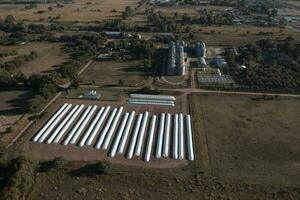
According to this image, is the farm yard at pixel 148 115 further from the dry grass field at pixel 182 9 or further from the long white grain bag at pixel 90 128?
the dry grass field at pixel 182 9

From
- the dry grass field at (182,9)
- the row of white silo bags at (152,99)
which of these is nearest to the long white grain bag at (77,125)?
the row of white silo bags at (152,99)

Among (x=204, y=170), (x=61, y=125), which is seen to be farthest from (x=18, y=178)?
(x=204, y=170)

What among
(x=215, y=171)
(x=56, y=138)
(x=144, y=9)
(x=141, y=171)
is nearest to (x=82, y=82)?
(x=56, y=138)

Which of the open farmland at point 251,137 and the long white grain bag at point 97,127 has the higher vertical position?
the long white grain bag at point 97,127

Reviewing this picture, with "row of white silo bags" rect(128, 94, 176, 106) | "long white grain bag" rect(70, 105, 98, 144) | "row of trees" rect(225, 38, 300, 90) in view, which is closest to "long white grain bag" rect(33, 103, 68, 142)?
"long white grain bag" rect(70, 105, 98, 144)

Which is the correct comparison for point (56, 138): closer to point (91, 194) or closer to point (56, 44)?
point (91, 194)

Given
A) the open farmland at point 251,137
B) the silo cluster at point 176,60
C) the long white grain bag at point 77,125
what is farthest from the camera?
the silo cluster at point 176,60
